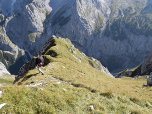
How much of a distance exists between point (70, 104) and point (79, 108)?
0.86 metres

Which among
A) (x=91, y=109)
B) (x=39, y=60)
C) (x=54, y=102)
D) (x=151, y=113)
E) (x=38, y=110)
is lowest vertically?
(x=151, y=113)

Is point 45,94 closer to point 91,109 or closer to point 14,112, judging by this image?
point 14,112

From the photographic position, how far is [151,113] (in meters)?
8.45

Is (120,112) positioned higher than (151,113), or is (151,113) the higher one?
(120,112)

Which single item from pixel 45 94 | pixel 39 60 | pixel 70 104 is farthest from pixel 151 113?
pixel 39 60

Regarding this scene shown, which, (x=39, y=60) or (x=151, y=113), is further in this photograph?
(x=39, y=60)

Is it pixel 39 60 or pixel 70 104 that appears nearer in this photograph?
pixel 70 104

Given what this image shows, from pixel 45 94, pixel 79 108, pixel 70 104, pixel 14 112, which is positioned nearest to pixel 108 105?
pixel 79 108

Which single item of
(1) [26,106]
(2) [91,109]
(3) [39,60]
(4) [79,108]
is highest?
(3) [39,60]

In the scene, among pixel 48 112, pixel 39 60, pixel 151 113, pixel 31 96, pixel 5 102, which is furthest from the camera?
pixel 39 60

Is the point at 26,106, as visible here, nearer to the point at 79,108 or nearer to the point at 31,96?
the point at 31,96

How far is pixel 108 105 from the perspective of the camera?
871 centimetres

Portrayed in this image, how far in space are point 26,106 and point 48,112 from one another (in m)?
1.57

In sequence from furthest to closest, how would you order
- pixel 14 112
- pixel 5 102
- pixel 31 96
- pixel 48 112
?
pixel 31 96 → pixel 48 112 → pixel 5 102 → pixel 14 112
